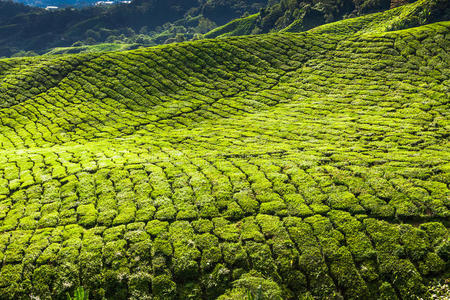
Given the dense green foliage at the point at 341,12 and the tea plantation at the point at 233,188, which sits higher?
the dense green foliage at the point at 341,12

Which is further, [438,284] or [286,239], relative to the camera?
[286,239]

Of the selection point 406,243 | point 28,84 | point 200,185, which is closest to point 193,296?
point 200,185

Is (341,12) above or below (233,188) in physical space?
above

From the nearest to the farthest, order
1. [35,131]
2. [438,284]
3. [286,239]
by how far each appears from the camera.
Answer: [438,284] → [286,239] → [35,131]

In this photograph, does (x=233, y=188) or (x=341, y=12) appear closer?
(x=233, y=188)

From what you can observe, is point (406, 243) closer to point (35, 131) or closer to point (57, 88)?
point (35, 131)

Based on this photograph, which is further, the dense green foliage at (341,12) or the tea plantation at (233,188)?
the dense green foliage at (341,12)

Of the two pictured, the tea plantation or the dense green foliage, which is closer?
the tea plantation

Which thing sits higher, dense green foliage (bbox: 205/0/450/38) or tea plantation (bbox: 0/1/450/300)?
dense green foliage (bbox: 205/0/450/38)
